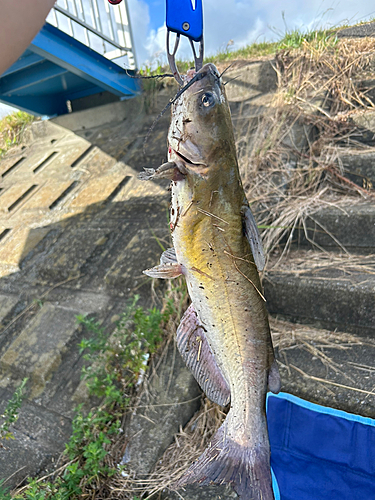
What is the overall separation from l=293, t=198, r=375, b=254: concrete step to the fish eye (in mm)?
1588

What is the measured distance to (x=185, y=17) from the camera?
3.32ft

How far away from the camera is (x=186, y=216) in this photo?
42.0 inches

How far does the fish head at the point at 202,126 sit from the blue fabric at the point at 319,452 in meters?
1.38

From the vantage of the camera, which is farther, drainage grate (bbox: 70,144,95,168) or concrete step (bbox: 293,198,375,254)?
drainage grate (bbox: 70,144,95,168)

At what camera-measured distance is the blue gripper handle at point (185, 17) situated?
998 millimetres

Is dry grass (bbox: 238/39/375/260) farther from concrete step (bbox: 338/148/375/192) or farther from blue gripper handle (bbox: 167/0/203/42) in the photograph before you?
blue gripper handle (bbox: 167/0/203/42)

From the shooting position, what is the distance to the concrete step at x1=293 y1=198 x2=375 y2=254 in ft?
7.36

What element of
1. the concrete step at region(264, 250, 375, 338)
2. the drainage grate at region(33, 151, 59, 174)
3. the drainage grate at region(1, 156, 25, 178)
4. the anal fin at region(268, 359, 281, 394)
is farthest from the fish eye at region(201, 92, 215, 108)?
the drainage grate at region(1, 156, 25, 178)

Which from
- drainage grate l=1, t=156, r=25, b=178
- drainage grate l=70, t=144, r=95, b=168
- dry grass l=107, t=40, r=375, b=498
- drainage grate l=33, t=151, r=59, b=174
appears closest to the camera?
dry grass l=107, t=40, r=375, b=498

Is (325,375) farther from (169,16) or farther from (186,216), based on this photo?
(169,16)

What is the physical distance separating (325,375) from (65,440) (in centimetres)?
154

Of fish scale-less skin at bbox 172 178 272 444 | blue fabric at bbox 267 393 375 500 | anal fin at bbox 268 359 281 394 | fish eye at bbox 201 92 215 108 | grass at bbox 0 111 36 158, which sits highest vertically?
Result: grass at bbox 0 111 36 158

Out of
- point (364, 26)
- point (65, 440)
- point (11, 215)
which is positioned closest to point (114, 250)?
point (65, 440)

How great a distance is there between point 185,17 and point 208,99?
28cm
